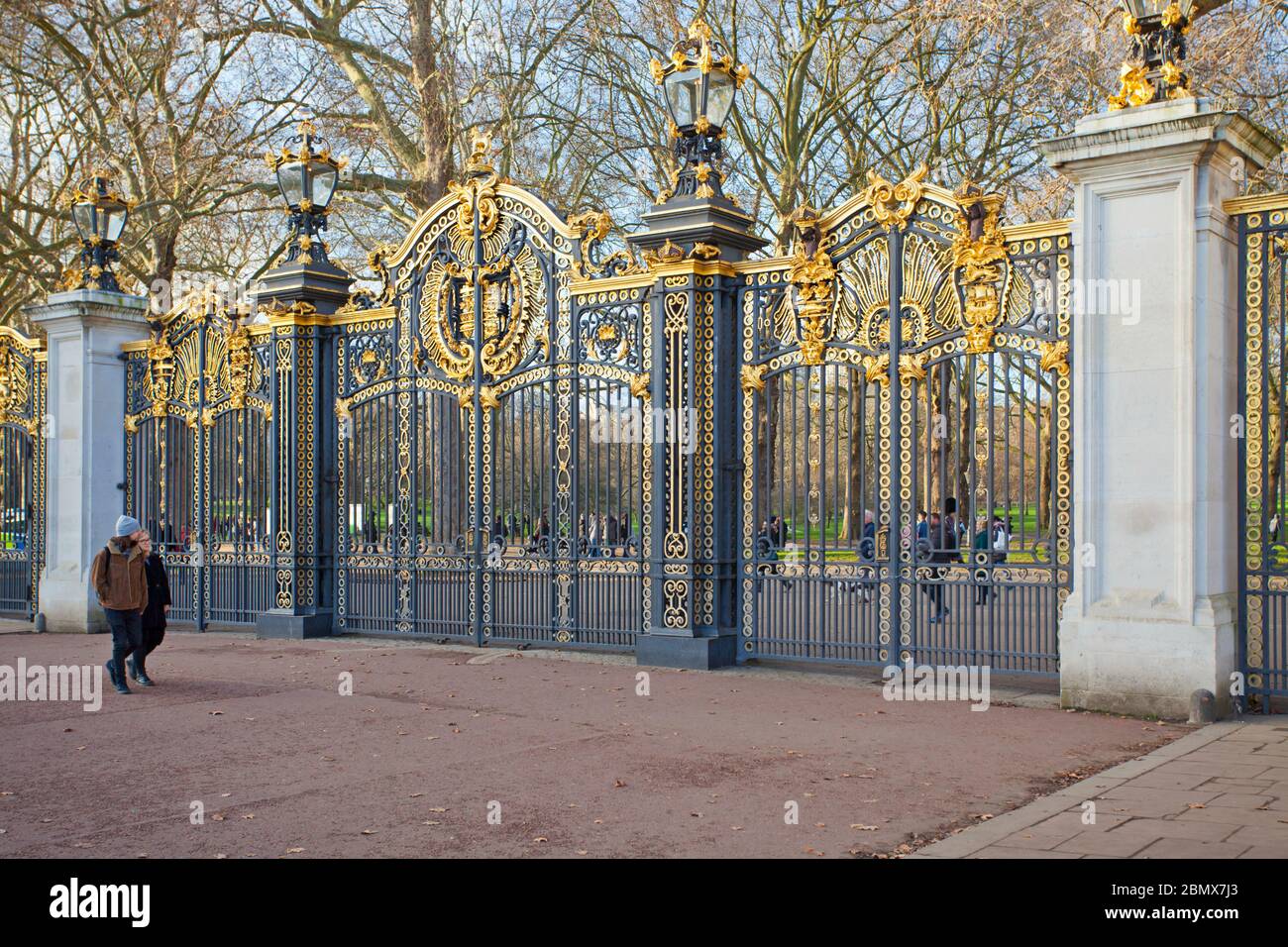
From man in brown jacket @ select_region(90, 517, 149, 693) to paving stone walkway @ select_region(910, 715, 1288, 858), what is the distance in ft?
23.9

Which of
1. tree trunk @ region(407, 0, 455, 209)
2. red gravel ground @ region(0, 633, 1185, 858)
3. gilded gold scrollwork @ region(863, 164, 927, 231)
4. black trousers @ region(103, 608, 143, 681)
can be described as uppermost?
tree trunk @ region(407, 0, 455, 209)

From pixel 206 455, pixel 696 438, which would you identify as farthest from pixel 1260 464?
pixel 206 455

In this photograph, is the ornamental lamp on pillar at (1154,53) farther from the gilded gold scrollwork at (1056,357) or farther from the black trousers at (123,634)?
the black trousers at (123,634)

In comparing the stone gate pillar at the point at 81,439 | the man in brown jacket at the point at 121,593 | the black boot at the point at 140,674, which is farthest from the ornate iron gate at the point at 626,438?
the man in brown jacket at the point at 121,593

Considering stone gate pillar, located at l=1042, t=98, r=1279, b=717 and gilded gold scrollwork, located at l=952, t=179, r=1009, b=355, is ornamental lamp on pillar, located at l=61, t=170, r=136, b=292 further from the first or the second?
stone gate pillar, located at l=1042, t=98, r=1279, b=717

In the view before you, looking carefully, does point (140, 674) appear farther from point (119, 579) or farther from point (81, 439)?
point (81, 439)

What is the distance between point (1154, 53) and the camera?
29.9ft

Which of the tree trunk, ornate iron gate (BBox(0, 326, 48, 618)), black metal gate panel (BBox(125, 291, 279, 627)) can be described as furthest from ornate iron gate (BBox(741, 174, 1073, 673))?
the tree trunk

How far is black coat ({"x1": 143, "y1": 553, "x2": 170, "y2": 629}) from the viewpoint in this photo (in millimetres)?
10977

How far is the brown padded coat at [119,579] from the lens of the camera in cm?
1051

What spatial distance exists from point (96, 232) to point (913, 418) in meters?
10.4

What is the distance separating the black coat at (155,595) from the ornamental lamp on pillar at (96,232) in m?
5.92
